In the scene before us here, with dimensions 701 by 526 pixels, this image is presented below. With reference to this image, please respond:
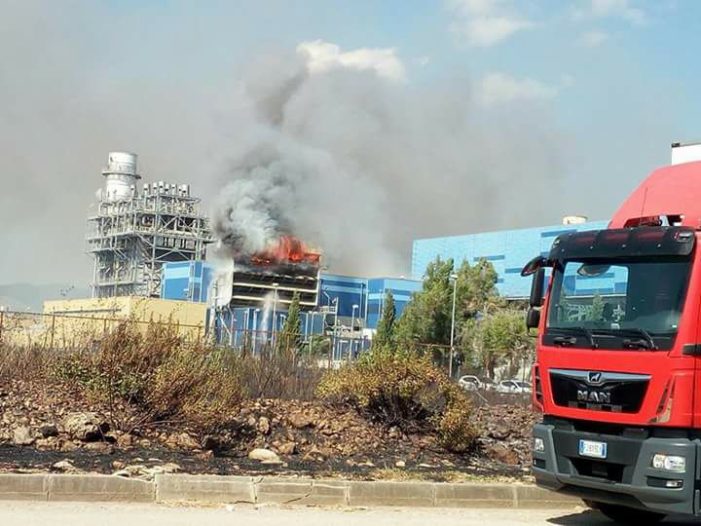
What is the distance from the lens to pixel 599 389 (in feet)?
31.0

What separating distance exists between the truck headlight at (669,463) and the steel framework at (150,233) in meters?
95.1

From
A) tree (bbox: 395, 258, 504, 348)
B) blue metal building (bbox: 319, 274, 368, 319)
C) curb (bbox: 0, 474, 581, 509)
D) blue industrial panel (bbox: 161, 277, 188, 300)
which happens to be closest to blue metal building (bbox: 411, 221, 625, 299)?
blue metal building (bbox: 319, 274, 368, 319)

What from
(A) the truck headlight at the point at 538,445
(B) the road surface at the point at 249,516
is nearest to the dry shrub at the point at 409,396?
(B) the road surface at the point at 249,516

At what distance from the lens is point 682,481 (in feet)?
28.9

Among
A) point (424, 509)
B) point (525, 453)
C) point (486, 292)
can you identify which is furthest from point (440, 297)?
point (424, 509)

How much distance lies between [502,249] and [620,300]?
75.1 meters

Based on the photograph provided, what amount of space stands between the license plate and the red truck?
0.04 ft

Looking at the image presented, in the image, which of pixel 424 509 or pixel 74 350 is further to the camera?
pixel 74 350

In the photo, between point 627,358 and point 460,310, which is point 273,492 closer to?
point 627,358

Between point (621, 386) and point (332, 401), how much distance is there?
752cm

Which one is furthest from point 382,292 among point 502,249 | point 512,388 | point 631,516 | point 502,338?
point 631,516

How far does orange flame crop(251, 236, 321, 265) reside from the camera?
6200 centimetres

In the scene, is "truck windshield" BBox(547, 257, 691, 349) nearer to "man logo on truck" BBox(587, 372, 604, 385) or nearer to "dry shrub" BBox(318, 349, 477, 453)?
"man logo on truck" BBox(587, 372, 604, 385)

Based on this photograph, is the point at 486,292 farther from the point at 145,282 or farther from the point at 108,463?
the point at 145,282
